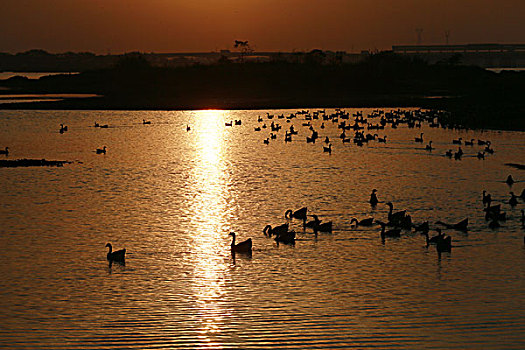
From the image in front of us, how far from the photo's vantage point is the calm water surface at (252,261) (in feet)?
52.5

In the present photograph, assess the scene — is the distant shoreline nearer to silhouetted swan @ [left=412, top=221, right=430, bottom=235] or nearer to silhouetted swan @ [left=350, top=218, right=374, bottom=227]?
silhouetted swan @ [left=350, top=218, right=374, bottom=227]

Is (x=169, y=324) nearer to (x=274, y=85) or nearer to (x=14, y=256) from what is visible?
(x=14, y=256)

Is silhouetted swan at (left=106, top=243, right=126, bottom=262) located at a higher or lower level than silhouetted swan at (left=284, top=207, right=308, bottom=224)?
lower

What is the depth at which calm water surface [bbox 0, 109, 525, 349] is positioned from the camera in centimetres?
1602

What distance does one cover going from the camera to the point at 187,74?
13250 cm

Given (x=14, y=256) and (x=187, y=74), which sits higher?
(x=187, y=74)

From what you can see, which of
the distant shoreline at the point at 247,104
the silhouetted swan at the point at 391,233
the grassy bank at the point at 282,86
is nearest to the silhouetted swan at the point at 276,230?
the silhouetted swan at the point at 391,233

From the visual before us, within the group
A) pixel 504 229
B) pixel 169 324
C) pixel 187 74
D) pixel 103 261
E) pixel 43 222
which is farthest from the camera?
pixel 187 74

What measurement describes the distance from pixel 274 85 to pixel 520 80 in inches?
1527

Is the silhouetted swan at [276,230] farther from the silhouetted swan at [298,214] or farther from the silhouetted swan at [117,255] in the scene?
the silhouetted swan at [117,255]

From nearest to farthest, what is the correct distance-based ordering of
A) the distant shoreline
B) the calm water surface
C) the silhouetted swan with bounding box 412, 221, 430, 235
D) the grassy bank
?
1. the calm water surface
2. the silhouetted swan with bounding box 412, 221, 430, 235
3. the distant shoreline
4. the grassy bank

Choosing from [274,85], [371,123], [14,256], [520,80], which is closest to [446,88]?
[520,80]

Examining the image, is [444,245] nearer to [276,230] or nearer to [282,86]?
[276,230]

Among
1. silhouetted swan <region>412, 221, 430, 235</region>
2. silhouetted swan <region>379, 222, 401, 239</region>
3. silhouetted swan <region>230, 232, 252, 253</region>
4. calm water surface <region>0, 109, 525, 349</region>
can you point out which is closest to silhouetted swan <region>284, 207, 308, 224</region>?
calm water surface <region>0, 109, 525, 349</region>
